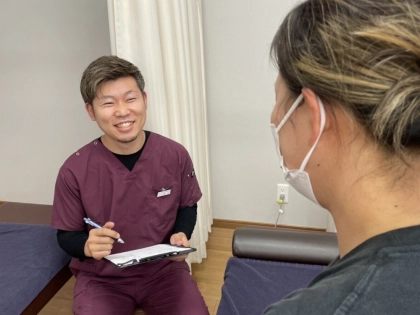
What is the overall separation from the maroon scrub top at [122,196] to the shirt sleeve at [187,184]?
0.06 ft

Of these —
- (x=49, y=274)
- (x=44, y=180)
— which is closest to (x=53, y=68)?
(x=44, y=180)

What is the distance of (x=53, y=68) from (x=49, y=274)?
137cm

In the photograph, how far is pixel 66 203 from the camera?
1453 mm

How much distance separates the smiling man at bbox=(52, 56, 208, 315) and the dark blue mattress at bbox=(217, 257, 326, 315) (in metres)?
0.14

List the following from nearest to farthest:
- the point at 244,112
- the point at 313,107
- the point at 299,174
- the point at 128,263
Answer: the point at 313,107, the point at 299,174, the point at 128,263, the point at 244,112

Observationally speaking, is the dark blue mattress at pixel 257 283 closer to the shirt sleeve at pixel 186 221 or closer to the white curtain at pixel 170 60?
the shirt sleeve at pixel 186 221

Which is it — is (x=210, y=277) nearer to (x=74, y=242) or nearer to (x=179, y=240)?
(x=179, y=240)

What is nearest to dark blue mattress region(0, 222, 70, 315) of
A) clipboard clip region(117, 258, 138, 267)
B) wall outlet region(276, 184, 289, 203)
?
clipboard clip region(117, 258, 138, 267)

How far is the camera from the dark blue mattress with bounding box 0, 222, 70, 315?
1.33 metres

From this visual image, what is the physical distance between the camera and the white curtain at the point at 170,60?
162cm

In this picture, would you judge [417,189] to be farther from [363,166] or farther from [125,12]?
[125,12]

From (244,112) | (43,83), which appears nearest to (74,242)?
(244,112)

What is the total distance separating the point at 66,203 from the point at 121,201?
0.20 meters

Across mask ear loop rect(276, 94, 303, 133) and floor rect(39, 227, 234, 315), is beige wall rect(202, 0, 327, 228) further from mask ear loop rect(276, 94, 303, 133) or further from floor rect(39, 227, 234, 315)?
mask ear loop rect(276, 94, 303, 133)
